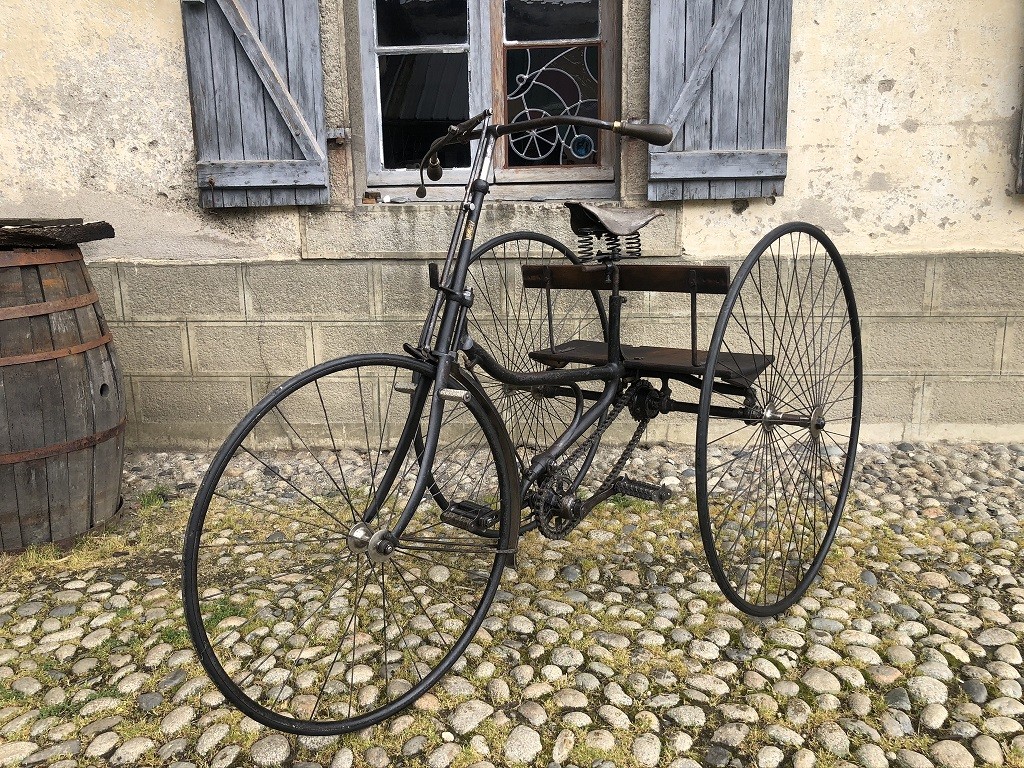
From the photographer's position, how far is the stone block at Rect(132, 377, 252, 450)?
156 inches

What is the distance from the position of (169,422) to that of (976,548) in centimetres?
366

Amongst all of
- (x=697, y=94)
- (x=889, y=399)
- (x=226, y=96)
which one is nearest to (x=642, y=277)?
(x=697, y=94)

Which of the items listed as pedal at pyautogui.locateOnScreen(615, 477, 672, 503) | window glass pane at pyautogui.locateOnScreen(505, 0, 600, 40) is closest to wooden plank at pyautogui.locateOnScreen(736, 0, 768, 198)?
window glass pane at pyautogui.locateOnScreen(505, 0, 600, 40)

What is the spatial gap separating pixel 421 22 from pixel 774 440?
263cm

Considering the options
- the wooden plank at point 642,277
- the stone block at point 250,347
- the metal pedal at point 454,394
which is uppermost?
the wooden plank at point 642,277

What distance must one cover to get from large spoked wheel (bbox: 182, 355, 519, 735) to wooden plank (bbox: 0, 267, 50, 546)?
62 cm

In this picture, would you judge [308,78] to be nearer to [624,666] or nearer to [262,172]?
[262,172]

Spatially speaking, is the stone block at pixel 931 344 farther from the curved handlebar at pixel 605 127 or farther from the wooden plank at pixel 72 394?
the wooden plank at pixel 72 394

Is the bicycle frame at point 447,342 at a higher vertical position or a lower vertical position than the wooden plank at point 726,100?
lower

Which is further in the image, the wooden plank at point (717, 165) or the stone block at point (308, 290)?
the stone block at point (308, 290)

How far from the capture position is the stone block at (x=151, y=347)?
12.8 feet

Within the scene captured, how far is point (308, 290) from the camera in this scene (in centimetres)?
384

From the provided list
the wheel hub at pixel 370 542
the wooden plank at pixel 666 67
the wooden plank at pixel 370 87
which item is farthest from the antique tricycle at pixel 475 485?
the wooden plank at pixel 370 87

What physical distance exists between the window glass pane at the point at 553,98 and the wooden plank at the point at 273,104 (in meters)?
1.06
